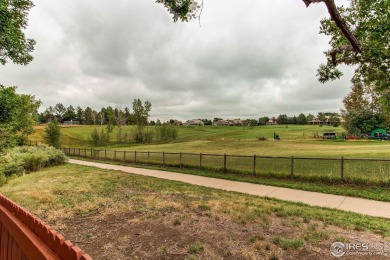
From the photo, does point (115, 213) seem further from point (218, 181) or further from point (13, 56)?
point (13, 56)

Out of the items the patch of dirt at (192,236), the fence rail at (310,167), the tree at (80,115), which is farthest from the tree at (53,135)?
the tree at (80,115)

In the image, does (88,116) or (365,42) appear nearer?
(365,42)

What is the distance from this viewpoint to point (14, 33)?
8539 mm

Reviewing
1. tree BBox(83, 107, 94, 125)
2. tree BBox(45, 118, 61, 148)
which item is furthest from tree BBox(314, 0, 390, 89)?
tree BBox(83, 107, 94, 125)

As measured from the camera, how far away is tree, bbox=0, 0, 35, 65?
7.84 meters

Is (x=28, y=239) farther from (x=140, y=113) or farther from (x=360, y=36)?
(x=140, y=113)

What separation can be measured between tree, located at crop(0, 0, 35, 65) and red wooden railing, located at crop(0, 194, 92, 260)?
25.2 ft

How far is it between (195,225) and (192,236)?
601 millimetres

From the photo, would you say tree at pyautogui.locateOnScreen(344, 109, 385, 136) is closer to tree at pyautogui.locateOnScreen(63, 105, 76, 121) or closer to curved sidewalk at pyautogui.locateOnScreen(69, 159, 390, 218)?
curved sidewalk at pyautogui.locateOnScreen(69, 159, 390, 218)

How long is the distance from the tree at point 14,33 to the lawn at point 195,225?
5586 mm

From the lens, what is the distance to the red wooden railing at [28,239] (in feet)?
4.66

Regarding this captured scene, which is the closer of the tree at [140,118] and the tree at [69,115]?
the tree at [140,118]

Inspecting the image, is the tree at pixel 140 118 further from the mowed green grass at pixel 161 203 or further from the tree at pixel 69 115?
the tree at pixel 69 115

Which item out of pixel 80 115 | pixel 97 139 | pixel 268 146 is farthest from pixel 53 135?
pixel 80 115
